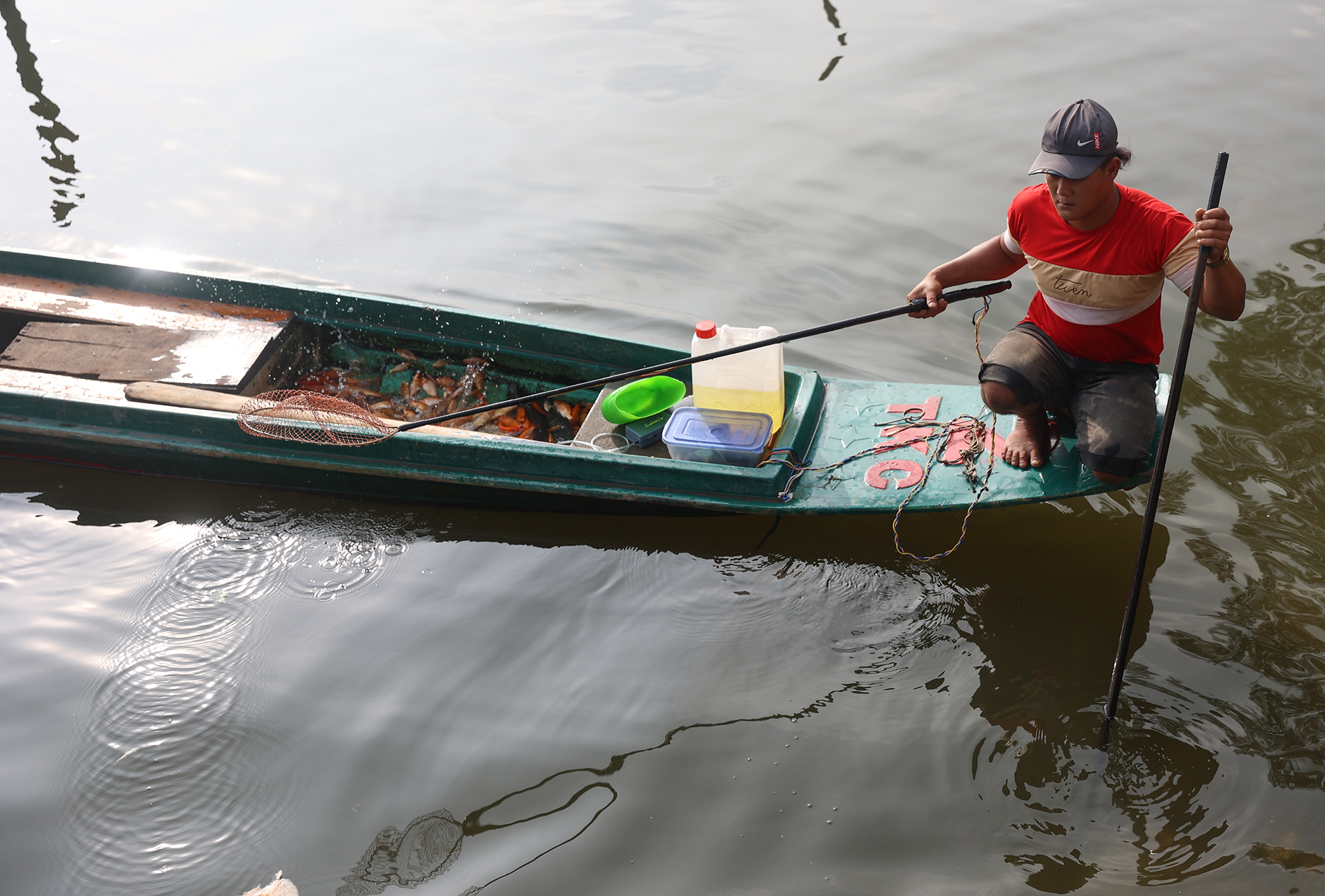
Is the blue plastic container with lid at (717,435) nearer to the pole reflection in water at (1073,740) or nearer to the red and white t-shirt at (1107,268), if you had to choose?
the pole reflection in water at (1073,740)

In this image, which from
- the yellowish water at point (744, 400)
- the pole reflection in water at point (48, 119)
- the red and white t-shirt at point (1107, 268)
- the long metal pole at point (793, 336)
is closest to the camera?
the red and white t-shirt at point (1107, 268)

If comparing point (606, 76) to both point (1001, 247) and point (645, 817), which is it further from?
point (645, 817)

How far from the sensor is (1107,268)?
3.68 metres

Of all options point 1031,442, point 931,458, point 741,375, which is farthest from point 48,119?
point 1031,442

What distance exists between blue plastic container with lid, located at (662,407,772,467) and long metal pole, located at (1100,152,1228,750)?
1754 millimetres

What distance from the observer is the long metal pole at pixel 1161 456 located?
3188 mm

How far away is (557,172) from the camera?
345 inches

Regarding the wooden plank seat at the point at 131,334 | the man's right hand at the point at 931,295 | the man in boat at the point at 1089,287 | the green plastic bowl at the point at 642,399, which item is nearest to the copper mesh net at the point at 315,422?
the wooden plank seat at the point at 131,334

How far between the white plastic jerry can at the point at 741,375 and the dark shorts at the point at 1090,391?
41.0 inches

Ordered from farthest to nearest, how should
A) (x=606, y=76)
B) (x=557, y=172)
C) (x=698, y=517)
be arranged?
(x=606, y=76)
(x=557, y=172)
(x=698, y=517)

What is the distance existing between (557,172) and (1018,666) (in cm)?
633

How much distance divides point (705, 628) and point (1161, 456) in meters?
2.15

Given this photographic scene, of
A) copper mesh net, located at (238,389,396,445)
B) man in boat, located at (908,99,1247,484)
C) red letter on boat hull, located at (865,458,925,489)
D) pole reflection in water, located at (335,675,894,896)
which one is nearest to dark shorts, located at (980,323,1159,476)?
man in boat, located at (908,99,1247,484)

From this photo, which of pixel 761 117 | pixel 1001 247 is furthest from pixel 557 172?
pixel 1001 247
